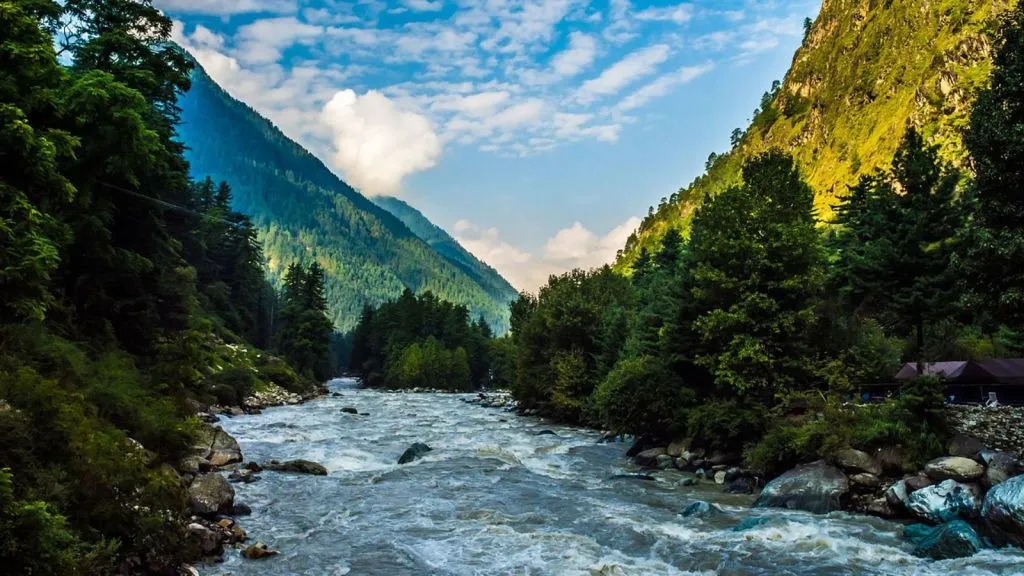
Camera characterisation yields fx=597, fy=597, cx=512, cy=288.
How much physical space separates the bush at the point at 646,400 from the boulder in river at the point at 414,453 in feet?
32.7

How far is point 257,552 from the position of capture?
13.1 m

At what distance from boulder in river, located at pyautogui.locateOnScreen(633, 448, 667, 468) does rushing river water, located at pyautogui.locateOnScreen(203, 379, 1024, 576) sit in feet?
3.37

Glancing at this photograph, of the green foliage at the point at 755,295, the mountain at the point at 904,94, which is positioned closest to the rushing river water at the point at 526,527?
the green foliage at the point at 755,295

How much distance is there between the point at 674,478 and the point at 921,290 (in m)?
20.2

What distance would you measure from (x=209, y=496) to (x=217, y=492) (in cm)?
36

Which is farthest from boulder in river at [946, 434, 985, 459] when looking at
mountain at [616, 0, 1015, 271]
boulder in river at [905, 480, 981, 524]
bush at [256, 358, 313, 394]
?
mountain at [616, 0, 1015, 271]

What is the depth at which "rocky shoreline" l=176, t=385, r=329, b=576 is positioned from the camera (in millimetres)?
12805

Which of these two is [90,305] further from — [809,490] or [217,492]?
[809,490]

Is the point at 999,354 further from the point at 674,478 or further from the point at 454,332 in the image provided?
the point at 454,332

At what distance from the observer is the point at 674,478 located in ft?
80.6

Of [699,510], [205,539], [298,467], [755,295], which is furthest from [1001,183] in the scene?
[298,467]

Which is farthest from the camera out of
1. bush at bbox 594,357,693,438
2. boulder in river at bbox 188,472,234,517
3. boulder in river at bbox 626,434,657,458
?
boulder in river at bbox 626,434,657,458

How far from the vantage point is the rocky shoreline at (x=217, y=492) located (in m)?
12.8

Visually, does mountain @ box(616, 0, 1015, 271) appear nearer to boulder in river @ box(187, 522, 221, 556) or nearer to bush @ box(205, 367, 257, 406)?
bush @ box(205, 367, 257, 406)
